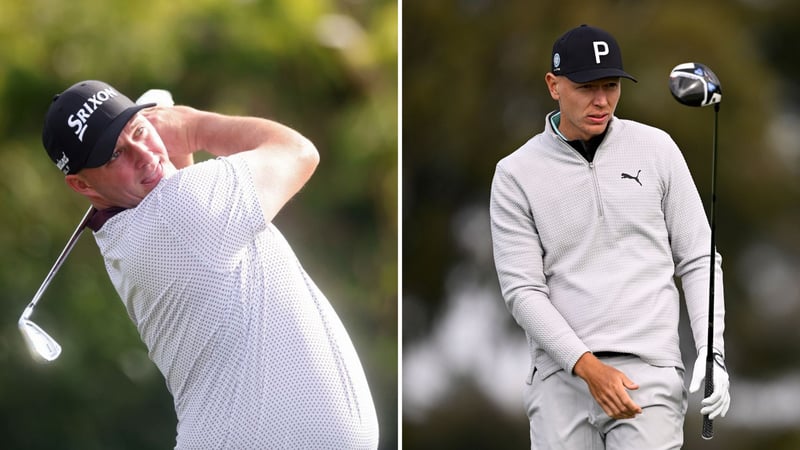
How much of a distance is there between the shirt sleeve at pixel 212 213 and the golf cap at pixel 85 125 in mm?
153

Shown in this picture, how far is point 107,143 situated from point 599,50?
937mm

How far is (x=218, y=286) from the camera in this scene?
2283 millimetres

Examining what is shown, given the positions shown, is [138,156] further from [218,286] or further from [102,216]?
[218,286]

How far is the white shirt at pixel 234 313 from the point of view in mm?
2275

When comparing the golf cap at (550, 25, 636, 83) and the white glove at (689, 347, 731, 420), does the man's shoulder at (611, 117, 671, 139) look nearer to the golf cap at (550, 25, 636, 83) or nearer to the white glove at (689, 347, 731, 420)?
the golf cap at (550, 25, 636, 83)

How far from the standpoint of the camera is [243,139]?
2.50 meters

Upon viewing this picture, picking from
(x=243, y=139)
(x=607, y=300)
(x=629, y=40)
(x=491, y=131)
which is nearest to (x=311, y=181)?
(x=491, y=131)

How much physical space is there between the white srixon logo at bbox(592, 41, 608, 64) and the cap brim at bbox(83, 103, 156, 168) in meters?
0.88

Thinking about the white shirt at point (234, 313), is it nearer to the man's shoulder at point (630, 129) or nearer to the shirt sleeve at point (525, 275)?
the shirt sleeve at point (525, 275)

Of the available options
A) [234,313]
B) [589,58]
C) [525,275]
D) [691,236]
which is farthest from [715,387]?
[234,313]

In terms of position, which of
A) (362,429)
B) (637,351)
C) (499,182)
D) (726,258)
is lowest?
(726,258)

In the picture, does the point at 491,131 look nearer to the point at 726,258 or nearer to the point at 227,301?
the point at 726,258

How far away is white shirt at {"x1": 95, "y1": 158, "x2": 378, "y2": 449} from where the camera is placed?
2275 mm

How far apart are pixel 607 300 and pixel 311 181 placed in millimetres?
2452
